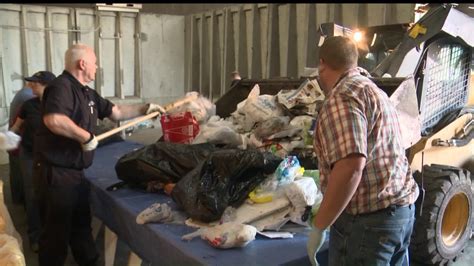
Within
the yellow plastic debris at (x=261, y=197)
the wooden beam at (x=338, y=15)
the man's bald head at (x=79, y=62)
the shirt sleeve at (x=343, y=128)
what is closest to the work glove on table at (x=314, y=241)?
the shirt sleeve at (x=343, y=128)

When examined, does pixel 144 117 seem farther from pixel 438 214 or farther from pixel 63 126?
pixel 438 214

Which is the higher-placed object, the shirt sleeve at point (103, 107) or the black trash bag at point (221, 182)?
the shirt sleeve at point (103, 107)

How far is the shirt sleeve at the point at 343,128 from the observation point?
4.93 feet

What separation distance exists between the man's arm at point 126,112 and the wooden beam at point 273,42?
10.7 feet

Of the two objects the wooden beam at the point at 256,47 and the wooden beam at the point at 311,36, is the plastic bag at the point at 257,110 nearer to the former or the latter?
the wooden beam at the point at 311,36

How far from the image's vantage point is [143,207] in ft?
8.37

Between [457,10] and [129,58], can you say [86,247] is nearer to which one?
[457,10]

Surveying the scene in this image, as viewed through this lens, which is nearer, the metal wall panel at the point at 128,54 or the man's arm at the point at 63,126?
the man's arm at the point at 63,126

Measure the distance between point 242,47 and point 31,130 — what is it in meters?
3.91

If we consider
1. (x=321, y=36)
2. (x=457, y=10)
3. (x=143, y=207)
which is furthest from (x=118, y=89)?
(x=457, y=10)

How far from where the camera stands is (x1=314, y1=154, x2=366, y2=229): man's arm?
151 cm

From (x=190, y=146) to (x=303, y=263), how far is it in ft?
4.46

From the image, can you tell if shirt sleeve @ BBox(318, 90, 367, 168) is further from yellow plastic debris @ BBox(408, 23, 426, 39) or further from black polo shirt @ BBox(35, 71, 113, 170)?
black polo shirt @ BBox(35, 71, 113, 170)

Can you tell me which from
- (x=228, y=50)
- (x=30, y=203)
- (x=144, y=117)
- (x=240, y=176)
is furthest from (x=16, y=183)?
(x=228, y=50)
